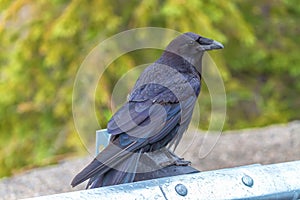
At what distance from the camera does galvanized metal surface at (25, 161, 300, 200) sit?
1992 mm

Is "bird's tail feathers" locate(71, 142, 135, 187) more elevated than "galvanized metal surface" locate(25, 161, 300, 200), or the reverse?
"galvanized metal surface" locate(25, 161, 300, 200)

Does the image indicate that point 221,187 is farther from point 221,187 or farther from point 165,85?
point 165,85

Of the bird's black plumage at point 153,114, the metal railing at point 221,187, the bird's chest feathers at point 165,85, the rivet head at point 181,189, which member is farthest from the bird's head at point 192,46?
the rivet head at point 181,189

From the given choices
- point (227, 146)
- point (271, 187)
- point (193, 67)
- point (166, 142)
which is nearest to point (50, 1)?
point (227, 146)

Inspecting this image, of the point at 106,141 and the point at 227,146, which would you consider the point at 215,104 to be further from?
the point at 106,141

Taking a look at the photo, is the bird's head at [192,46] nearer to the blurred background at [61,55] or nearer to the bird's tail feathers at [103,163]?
the bird's tail feathers at [103,163]

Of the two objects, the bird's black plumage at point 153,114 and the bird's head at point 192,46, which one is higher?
the bird's head at point 192,46

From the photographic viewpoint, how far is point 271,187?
207 centimetres

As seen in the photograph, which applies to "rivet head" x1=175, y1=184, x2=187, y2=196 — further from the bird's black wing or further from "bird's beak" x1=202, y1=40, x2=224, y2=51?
"bird's beak" x1=202, y1=40, x2=224, y2=51

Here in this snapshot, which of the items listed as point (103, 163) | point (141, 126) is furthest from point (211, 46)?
point (103, 163)

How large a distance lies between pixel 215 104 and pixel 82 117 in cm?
124

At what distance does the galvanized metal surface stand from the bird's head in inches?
55.0

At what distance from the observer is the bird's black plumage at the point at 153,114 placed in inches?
99.4

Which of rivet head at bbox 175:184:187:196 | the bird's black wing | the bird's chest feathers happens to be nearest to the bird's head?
the bird's chest feathers
